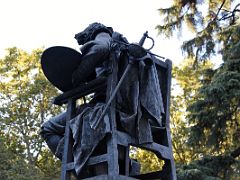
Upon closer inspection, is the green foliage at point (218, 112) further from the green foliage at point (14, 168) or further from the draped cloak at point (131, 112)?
the draped cloak at point (131, 112)

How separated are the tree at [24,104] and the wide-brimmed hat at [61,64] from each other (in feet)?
49.0

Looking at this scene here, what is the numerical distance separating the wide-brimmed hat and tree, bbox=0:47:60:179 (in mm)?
14941

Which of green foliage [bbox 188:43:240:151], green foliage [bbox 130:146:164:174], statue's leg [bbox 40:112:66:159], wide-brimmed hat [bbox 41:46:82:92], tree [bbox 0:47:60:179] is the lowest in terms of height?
statue's leg [bbox 40:112:66:159]

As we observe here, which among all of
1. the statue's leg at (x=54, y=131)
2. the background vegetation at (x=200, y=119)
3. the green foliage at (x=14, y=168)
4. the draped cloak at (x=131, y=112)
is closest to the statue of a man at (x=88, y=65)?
the statue's leg at (x=54, y=131)

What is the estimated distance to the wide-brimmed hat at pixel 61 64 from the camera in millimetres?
4047

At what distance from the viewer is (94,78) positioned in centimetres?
432

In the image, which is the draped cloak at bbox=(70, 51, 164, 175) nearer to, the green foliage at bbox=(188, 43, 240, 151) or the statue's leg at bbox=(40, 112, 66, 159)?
the statue's leg at bbox=(40, 112, 66, 159)

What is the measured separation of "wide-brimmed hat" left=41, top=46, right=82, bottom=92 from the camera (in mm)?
4047

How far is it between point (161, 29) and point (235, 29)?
2285 mm

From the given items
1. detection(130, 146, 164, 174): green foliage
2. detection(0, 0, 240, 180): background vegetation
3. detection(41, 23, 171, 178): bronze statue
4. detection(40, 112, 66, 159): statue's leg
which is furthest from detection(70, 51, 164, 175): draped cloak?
detection(130, 146, 164, 174): green foliage

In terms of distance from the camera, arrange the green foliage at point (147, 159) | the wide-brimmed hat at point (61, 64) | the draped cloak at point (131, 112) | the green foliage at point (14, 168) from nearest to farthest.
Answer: the draped cloak at point (131, 112) → the wide-brimmed hat at point (61, 64) → the green foliage at point (14, 168) → the green foliage at point (147, 159)

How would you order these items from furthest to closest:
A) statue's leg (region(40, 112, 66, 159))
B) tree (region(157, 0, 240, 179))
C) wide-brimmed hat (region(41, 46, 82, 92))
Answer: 1. tree (region(157, 0, 240, 179))
2. statue's leg (region(40, 112, 66, 159))
3. wide-brimmed hat (region(41, 46, 82, 92))

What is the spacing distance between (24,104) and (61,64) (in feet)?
55.1

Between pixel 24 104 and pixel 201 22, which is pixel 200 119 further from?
pixel 24 104
